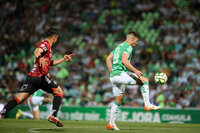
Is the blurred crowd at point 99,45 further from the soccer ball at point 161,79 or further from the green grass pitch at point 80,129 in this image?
the soccer ball at point 161,79

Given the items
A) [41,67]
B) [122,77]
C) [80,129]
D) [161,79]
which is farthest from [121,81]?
[41,67]

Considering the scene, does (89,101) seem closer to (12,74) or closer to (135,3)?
(12,74)

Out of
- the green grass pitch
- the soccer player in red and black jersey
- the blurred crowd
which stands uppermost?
the blurred crowd

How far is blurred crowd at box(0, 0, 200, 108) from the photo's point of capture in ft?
65.1

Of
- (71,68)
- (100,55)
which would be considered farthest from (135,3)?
(71,68)

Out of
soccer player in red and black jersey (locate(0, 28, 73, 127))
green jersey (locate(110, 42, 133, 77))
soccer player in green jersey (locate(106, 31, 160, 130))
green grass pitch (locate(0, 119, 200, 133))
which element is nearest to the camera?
green grass pitch (locate(0, 119, 200, 133))

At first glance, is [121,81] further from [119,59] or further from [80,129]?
[80,129]

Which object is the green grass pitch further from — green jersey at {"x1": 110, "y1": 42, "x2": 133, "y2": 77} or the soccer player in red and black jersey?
green jersey at {"x1": 110, "y1": 42, "x2": 133, "y2": 77}

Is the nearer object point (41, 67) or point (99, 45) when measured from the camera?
point (41, 67)

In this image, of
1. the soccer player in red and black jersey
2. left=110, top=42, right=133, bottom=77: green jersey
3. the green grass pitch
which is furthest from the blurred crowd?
the soccer player in red and black jersey

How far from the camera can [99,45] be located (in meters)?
23.4

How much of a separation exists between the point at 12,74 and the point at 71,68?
347 cm

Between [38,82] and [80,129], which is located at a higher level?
[38,82]

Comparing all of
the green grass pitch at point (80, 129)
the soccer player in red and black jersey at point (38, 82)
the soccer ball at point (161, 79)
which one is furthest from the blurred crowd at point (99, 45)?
the soccer player in red and black jersey at point (38, 82)
